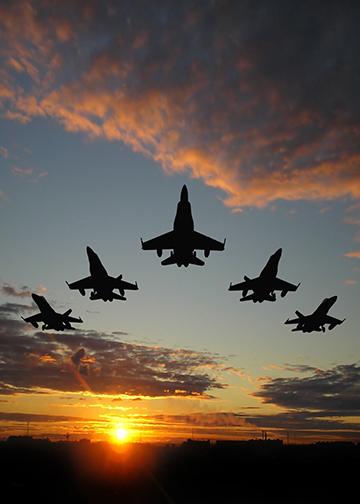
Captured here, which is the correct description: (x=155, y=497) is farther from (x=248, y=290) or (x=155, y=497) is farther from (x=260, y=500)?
(x=248, y=290)

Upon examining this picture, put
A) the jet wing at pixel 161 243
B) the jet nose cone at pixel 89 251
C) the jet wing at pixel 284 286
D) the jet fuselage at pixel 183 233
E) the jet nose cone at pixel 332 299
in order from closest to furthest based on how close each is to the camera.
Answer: the jet fuselage at pixel 183 233
the jet wing at pixel 161 243
the jet nose cone at pixel 89 251
the jet wing at pixel 284 286
the jet nose cone at pixel 332 299

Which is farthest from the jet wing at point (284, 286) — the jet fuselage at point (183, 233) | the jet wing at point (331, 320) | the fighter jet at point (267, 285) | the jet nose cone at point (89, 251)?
the jet nose cone at point (89, 251)

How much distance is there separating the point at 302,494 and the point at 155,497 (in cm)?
1554

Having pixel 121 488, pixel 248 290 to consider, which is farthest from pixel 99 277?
pixel 121 488

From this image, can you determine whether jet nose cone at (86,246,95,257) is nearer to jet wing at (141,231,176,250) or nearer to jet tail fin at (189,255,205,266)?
jet wing at (141,231,176,250)

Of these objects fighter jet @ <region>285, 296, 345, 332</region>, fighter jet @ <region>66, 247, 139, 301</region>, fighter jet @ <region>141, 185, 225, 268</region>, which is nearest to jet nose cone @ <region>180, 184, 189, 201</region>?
fighter jet @ <region>141, 185, 225, 268</region>

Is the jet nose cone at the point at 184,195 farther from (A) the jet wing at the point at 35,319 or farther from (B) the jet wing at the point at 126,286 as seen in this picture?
(A) the jet wing at the point at 35,319

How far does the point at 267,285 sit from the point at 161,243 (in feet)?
47.0

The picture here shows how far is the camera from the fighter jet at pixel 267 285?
184 ft

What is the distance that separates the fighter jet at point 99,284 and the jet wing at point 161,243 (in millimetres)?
6919

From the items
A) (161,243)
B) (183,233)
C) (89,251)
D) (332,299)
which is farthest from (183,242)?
(332,299)

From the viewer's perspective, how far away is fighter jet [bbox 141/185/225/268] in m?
47.5

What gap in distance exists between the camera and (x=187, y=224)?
4806 centimetres

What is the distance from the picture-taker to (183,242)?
49.8 m
